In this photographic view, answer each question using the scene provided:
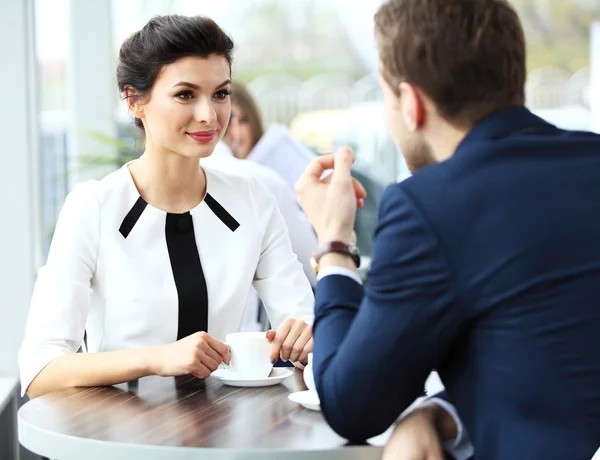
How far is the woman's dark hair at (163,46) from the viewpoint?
204 cm

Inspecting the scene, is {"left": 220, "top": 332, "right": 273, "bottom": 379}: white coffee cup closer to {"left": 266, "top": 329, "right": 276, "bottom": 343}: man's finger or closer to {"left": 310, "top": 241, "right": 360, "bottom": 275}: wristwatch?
{"left": 266, "top": 329, "right": 276, "bottom": 343}: man's finger

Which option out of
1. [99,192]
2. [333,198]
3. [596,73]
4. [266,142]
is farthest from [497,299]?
[596,73]

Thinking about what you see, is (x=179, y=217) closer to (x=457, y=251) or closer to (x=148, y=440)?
(x=148, y=440)

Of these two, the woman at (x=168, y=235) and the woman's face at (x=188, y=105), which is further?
the woman's face at (x=188, y=105)

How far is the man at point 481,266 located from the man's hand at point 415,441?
0.02m

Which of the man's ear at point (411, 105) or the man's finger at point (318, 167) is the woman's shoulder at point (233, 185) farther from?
the man's ear at point (411, 105)

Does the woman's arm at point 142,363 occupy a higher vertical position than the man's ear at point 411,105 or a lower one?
lower

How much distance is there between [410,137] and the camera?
48.1 inches

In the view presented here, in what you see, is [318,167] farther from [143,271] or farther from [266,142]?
[266,142]

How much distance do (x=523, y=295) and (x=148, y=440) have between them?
559 mm

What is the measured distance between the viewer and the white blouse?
189cm

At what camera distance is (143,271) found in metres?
1.98

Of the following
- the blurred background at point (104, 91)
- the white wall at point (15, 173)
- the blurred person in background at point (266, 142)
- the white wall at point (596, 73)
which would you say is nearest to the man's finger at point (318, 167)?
the blurred background at point (104, 91)

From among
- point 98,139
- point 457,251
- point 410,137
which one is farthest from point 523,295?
point 98,139
